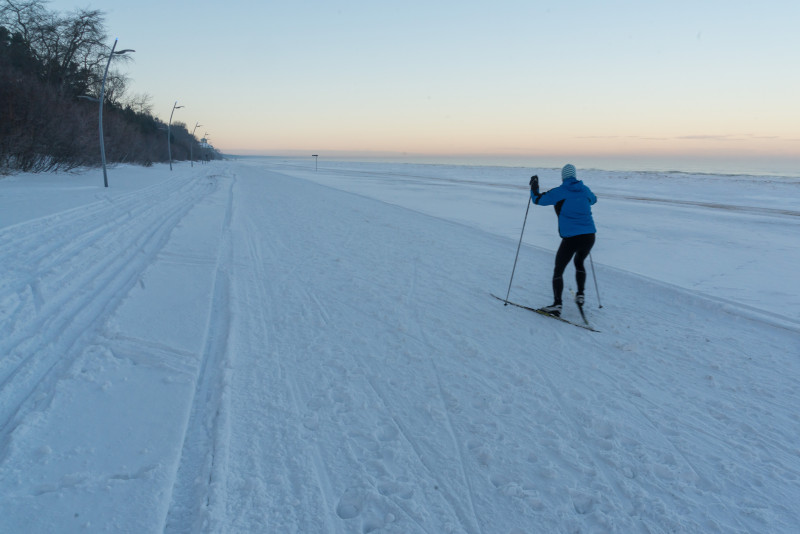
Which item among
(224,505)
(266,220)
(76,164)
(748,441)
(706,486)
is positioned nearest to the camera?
(224,505)

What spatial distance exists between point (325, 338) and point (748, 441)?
3907 millimetres

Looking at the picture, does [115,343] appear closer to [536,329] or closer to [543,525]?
[543,525]

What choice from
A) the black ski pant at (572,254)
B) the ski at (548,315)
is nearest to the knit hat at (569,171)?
the black ski pant at (572,254)

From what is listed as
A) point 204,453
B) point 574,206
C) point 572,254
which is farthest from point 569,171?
point 204,453

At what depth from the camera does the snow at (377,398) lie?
8.31 ft

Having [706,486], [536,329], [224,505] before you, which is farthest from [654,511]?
[536,329]

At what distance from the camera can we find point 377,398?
3.65m

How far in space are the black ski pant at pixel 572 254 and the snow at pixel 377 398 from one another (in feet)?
1.81

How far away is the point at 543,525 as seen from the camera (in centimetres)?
248

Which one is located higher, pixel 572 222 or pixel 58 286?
pixel 572 222

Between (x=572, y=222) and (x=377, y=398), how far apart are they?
3.83 meters

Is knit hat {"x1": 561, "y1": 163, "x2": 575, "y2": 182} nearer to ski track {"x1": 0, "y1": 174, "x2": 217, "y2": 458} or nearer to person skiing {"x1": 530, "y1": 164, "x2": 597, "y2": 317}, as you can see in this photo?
person skiing {"x1": 530, "y1": 164, "x2": 597, "y2": 317}

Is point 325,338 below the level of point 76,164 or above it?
below

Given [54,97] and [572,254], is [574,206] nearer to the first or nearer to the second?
[572,254]
